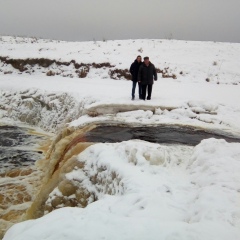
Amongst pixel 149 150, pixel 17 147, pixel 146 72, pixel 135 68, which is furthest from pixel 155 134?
pixel 17 147

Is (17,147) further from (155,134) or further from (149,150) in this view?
(149,150)

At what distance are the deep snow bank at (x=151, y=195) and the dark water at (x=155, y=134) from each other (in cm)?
126

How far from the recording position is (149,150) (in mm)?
5293

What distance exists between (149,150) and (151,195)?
1.37 m

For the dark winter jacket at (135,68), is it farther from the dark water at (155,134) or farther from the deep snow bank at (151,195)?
the deep snow bank at (151,195)

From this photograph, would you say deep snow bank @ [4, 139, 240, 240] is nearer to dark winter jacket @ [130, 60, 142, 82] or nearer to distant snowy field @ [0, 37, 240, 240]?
distant snowy field @ [0, 37, 240, 240]

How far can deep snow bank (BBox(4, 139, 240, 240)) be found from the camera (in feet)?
10.0

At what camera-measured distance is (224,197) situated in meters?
3.85

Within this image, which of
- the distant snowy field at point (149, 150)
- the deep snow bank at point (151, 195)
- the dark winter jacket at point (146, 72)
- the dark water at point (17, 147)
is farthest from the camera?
the dark winter jacket at point (146, 72)

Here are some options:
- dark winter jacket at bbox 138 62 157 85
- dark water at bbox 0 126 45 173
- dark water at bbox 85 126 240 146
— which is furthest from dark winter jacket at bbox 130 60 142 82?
dark water at bbox 0 126 45 173

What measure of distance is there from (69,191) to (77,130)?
3341 millimetres

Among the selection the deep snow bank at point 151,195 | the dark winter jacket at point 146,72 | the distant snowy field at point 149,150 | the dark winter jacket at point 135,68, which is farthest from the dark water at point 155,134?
the dark winter jacket at point 135,68

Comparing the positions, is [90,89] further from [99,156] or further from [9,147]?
[99,156]

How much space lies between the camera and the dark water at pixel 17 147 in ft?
30.2
